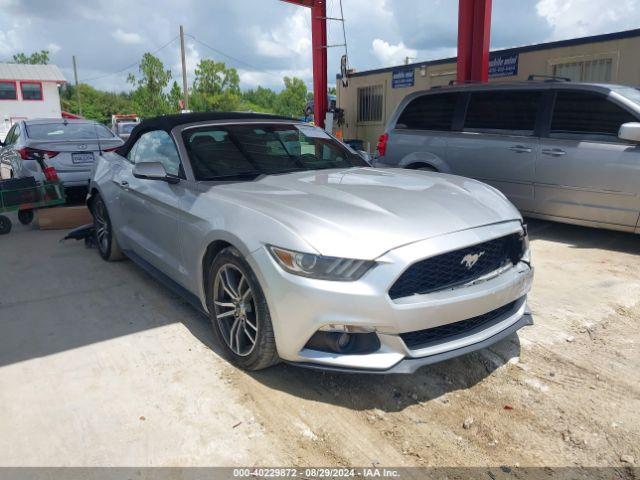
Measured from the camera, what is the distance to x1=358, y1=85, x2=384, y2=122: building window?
1633 centimetres

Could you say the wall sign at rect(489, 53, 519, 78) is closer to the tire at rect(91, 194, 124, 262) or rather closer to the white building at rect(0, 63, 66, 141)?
the tire at rect(91, 194, 124, 262)

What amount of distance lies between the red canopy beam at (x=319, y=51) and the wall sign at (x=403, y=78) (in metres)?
2.97

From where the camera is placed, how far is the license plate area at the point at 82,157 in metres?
8.23

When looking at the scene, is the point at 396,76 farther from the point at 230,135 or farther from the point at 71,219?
the point at 230,135

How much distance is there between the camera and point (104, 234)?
5555 mm

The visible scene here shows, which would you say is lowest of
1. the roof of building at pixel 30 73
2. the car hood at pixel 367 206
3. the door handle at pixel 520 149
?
the car hood at pixel 367 206

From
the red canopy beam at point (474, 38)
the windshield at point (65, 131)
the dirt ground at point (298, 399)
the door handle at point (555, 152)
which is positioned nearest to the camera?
the dirt ground at point (298, 399)

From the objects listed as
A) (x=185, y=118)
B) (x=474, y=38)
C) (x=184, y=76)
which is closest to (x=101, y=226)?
(x=185, y=118)

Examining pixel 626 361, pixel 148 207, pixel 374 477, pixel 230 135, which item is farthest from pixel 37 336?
pixel 626 361

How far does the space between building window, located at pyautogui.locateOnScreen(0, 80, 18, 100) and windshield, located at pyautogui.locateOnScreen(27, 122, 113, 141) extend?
1735 inches

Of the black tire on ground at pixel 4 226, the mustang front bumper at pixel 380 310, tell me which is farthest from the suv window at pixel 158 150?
the black tire on ground at pixel 4 226

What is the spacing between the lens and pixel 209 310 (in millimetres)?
3398

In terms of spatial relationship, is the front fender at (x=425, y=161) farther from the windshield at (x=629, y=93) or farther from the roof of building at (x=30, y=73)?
the roof of building at (x=30, y=73)

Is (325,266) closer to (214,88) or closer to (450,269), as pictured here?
(450,269)
